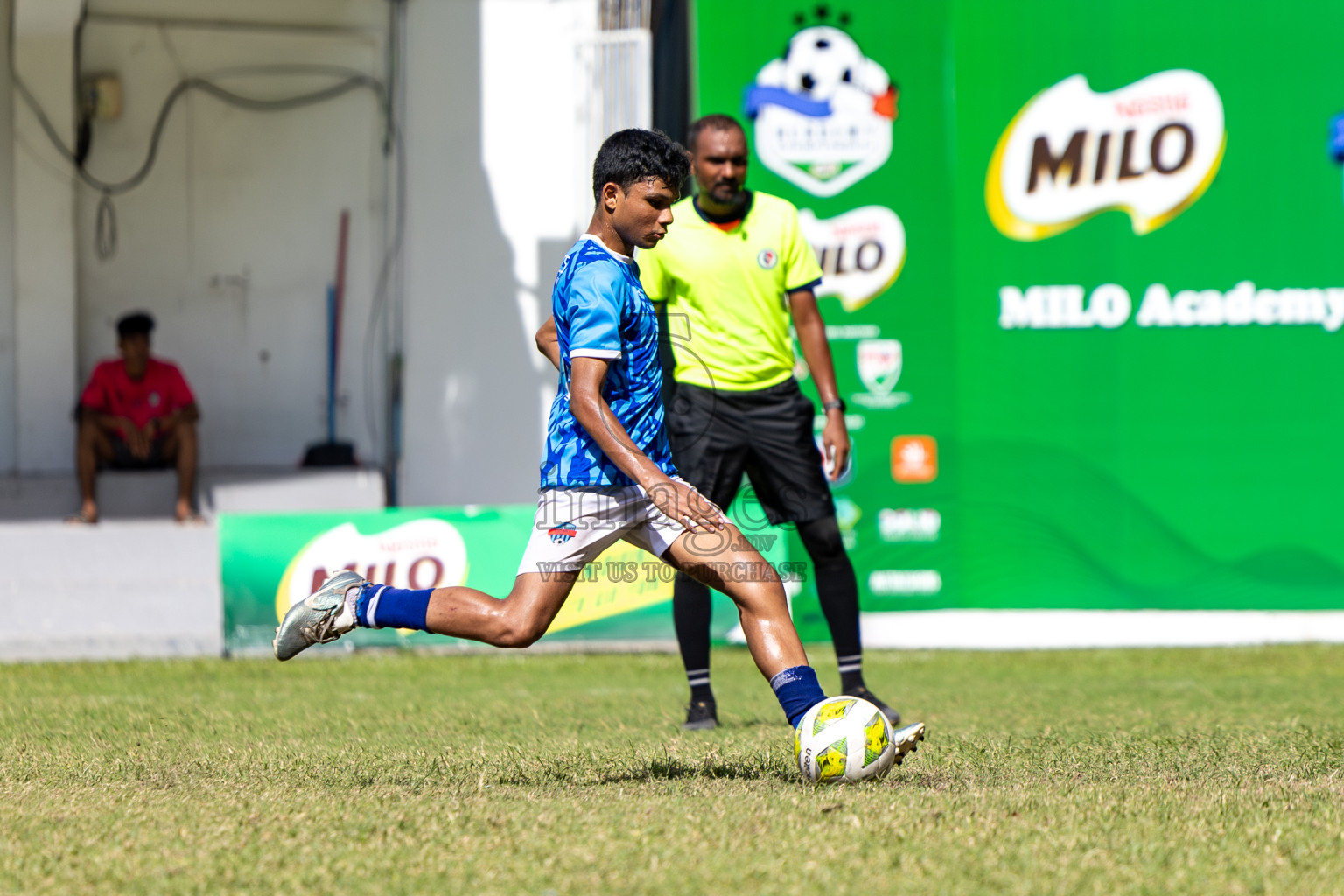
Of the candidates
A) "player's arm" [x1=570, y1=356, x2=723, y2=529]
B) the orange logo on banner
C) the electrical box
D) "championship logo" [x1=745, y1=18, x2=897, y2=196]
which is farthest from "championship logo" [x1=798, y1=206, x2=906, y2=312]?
the electrical box

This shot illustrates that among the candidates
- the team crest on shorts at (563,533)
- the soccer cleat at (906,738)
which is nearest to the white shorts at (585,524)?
the team crest on shorts at (563,533)

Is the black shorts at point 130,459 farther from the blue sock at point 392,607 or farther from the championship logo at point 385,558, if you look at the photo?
the blue sock at point 392,607

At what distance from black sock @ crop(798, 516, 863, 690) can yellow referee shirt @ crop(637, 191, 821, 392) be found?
590mm

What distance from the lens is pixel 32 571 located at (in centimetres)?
791

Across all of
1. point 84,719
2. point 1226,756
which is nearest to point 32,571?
point 84,719

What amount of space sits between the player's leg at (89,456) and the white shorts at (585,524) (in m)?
6.59

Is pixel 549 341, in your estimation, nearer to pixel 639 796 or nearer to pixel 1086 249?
pixel 639 796

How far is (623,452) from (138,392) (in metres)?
7.80

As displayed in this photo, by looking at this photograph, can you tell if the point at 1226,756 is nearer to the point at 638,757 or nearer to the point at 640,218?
the point at 638,757

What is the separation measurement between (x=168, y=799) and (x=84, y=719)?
6.53 ft

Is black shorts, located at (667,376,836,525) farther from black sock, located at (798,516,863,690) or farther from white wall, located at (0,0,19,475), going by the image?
white wall, located at (0,0,19,475)

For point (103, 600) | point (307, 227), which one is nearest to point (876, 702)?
point (103, 600)

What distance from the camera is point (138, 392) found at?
408 inches

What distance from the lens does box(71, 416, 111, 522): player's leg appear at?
9.66 m
